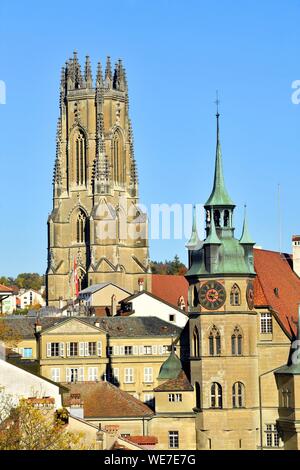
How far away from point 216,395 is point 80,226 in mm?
98553

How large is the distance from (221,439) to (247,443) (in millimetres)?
1980

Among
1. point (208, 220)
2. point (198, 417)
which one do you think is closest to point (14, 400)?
point (198, 417)

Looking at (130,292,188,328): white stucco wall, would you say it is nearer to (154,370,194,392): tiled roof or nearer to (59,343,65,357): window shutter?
(59,343,65,357): window shutter

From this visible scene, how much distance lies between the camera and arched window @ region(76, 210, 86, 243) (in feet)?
594

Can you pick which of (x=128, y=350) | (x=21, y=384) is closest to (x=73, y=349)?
(x=128, y=350)

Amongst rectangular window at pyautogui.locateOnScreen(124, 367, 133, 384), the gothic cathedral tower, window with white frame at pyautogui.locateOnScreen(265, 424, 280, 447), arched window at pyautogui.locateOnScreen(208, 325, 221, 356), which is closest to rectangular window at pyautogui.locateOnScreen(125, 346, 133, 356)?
rectangular window at pyautogui.locateOnScreen(124, 367, 133, 384)

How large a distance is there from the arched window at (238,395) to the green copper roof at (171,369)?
3.88 meters

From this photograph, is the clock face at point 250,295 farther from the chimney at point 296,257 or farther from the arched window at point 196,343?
the chimney at point 296,257

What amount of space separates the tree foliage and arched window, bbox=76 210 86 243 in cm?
12899

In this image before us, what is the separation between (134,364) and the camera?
10812cm

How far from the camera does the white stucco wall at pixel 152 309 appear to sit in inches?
5069

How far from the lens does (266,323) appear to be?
3487 inches

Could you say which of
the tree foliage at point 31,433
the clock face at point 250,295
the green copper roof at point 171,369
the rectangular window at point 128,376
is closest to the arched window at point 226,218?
the clock face at point 250,295
